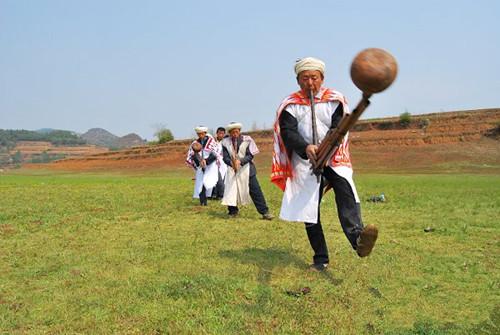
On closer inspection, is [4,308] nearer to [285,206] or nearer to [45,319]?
[45,319]

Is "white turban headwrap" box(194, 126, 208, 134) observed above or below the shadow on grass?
above

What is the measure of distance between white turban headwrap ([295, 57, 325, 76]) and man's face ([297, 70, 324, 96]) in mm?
32

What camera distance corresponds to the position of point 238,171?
10.2 metres

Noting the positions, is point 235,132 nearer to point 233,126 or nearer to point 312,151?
point 233,126

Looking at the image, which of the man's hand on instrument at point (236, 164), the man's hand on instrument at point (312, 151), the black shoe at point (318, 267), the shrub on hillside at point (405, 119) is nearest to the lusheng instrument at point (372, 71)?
the man's hand on instrument at point (312, 151)

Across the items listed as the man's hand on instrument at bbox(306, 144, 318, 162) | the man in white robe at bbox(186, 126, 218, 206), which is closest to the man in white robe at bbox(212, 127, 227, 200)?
the man in white robe at bbox(186, 126, 218, 206)

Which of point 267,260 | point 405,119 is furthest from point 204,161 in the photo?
point 405,119

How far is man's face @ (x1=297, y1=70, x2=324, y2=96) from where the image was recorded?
17.0 ft

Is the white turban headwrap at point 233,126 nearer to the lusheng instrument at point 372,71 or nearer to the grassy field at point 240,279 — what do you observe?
the grassy field at point 240,279

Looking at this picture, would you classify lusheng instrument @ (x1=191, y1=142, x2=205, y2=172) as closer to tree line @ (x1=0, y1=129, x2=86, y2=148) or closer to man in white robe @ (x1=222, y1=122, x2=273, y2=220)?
man in white robe @ (x1=222, y1=122, x2=273, y2=220)

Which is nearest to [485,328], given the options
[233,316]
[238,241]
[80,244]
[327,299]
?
[327,299]

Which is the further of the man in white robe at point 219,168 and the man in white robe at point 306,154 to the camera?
the man in white robe at point 219,168

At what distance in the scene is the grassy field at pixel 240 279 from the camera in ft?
12.7

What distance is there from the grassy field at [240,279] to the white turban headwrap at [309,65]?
2.15 m
